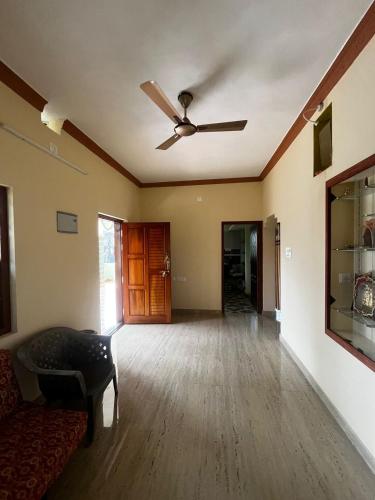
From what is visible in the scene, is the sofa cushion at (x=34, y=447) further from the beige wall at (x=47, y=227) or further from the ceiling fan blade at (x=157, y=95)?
A: the ceiling fan blade at (x=157, y=95)

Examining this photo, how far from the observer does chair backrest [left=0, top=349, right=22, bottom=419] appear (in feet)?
4.97

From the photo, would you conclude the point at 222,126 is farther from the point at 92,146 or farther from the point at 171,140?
the point at 92,146

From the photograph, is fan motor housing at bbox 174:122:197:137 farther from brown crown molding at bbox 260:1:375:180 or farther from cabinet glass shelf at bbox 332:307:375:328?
cabinet glass shelf at bbox 332:307:375:328

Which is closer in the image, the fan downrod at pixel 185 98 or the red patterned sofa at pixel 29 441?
the red patterned sofa at pixel 29 441

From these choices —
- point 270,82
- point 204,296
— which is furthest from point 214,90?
point 204,296

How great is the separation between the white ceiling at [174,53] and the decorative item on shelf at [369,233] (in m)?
1.32

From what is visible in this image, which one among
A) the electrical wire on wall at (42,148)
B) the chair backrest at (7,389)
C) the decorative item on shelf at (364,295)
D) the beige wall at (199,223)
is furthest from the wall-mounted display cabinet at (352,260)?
the beige wall at (199,223)

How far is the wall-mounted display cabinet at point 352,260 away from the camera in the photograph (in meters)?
1.75

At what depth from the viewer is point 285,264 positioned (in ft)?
11.5

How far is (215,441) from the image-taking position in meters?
1.77

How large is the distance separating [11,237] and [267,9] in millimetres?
2494

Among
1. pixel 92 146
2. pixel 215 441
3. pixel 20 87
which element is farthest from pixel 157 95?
pixel 215 441

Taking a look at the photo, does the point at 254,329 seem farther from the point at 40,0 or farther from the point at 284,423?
the point at 40,0

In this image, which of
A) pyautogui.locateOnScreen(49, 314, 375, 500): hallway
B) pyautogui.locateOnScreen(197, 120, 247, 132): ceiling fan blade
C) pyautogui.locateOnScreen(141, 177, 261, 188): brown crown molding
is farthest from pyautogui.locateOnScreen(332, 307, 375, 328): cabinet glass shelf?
pyautogui.locateOnScreen(141, 177, 261, 188): brown crown molding
